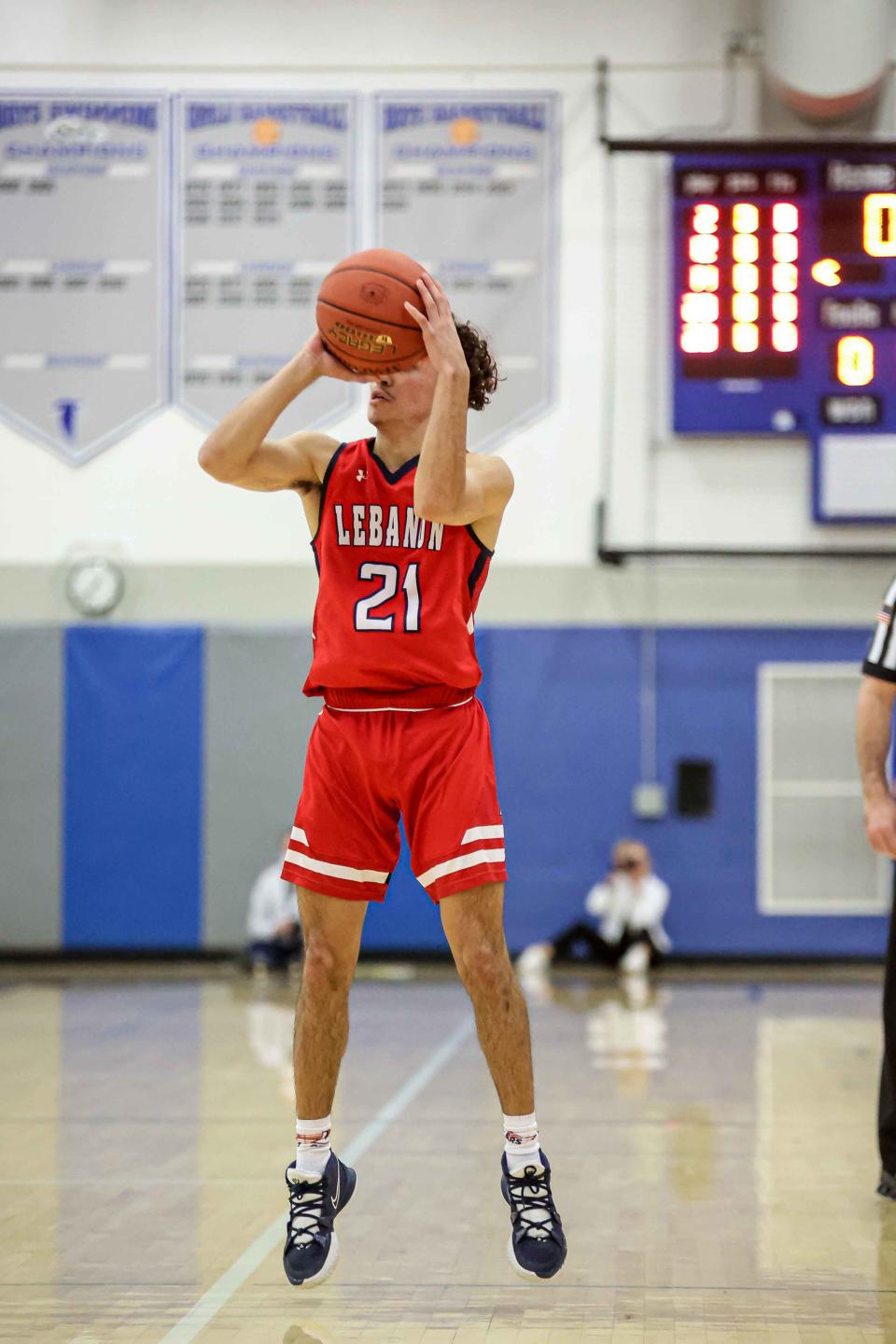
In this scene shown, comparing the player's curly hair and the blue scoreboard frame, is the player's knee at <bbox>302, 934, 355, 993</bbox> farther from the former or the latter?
the blue scoreboard frame

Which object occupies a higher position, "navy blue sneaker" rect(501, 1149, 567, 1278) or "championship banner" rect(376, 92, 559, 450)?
"championship banner" rect(376, 92, 559, 450)

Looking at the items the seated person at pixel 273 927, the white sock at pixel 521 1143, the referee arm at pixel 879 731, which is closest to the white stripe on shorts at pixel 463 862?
the white sock at pixel 521 1143

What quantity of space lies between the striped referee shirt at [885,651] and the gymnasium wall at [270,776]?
7.35m

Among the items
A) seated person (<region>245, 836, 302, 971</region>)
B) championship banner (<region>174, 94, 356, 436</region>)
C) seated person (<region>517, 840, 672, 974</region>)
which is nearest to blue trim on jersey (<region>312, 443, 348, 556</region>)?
seated person (<region>245, 836, 302, 971</region>)

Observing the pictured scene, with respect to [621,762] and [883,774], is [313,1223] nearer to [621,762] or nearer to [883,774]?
[883,774]

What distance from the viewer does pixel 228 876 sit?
11.9 meters

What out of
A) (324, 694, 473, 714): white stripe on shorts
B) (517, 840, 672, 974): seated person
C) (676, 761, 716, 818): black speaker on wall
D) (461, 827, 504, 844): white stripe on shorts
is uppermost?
(324, 694, 473, 714): white stripe on shorts

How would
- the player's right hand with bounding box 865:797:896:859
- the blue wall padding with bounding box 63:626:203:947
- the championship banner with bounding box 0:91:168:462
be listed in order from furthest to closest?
the championship banner with bounding box 0:91:168:462 → the blue wall padding with bounding box 63:626:203:947 → the player's right hand with bounding box 865:797:896:859

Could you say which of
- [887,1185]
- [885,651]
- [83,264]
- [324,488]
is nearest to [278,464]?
[324,488]

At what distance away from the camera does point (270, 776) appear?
39.0 feet

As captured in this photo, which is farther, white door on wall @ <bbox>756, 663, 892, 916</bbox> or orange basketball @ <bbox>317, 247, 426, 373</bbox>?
white door on wall @ <bbox>756, 663, 892, 916</bbox>

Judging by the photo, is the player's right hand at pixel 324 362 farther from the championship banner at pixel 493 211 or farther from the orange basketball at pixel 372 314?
the championship banner at pixel 493 211

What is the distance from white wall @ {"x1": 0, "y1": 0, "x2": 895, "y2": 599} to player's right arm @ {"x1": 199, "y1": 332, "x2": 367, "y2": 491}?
27.5 ft

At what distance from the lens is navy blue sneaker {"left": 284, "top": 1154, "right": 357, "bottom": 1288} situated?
3496mm
